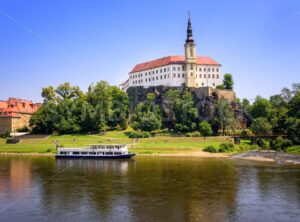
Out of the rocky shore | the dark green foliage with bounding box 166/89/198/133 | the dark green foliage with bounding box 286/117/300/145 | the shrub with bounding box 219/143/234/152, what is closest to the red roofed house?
the dark green foliage with bounding box 166/89/198/133

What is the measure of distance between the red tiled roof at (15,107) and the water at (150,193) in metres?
54.4

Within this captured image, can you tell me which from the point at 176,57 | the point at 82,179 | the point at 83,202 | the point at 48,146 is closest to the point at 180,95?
the point at 176,57

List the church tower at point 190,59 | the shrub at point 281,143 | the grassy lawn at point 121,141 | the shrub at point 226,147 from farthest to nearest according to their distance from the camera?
1. the church tower at point 190,59
2. the shrub at point 281,143
3. the grassy lawn at point 121,141
4. the shrub at point 226,147

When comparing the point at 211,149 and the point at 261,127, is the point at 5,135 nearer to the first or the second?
Result: the point at 211,149

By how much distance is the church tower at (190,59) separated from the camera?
4358 inches

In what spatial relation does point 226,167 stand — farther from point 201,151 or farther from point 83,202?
point 83,202

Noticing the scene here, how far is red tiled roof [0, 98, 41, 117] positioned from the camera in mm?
110375

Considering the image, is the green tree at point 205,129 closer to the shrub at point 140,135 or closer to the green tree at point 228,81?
the shrub at point 140,135

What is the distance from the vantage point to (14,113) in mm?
111188

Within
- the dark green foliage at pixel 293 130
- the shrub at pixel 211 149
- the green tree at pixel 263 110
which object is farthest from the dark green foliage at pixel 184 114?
the dark green foliage at pixel 293 130

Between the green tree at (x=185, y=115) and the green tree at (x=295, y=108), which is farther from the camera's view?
the green tree at (x=185, y=115)

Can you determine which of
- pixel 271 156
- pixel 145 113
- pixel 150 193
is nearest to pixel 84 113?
pixel 145 113

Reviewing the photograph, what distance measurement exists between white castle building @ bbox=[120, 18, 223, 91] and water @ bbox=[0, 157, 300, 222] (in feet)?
190

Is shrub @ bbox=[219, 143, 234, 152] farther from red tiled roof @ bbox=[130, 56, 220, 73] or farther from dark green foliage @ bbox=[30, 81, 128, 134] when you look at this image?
red tiled roof @ bbox=[130, 56, 220, 73]
